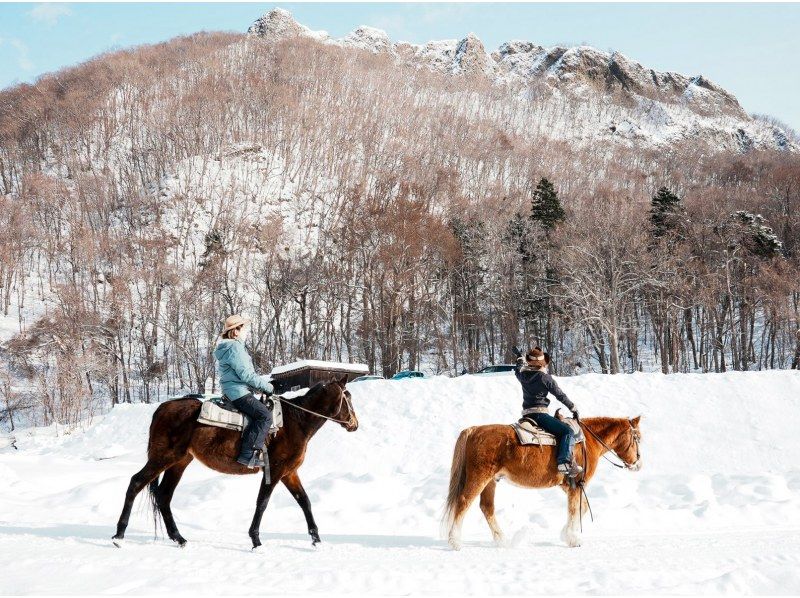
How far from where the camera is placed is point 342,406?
8961 millimetres

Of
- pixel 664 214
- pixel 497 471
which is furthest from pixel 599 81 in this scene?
pixel 497 471

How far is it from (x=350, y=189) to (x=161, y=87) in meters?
44.3

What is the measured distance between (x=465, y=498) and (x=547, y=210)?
48032mm

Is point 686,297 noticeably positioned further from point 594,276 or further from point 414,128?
point 414,128

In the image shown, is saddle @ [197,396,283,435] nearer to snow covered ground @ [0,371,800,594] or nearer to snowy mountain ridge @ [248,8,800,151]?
snow covered ground @ [0,371,800,594]

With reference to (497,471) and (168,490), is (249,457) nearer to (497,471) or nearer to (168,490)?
(168,490)

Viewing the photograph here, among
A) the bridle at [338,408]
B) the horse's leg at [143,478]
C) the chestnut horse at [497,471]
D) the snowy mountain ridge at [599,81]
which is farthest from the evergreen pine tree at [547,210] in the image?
the snowy mountain ridge at [599,81]

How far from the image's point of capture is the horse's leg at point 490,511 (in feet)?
28.0

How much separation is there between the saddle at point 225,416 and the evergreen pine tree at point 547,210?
45241mm

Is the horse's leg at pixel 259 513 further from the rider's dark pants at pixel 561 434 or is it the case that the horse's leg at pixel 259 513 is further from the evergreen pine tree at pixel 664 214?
the evergreen pine tree at pixel 664 214

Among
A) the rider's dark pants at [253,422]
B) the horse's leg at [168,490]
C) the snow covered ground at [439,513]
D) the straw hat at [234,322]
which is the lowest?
the snow covered ground at [439,513]

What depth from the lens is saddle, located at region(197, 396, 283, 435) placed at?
28.0 ft

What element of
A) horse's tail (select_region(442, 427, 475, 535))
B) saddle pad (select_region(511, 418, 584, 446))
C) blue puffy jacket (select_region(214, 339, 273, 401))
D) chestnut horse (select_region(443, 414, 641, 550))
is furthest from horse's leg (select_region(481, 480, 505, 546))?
blue puffy jacket (select_region(214, 339, 273, 401))

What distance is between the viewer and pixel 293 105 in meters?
96.2
